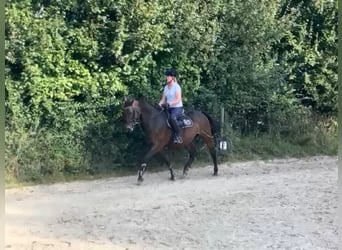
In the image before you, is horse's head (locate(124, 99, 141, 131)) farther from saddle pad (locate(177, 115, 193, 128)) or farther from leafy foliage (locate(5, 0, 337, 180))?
leafy foliage (locate(5, 0, 337, 180))

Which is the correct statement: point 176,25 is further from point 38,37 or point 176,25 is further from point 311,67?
point 311,67

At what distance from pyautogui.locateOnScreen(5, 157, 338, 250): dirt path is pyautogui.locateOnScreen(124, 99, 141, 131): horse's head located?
0.82 m

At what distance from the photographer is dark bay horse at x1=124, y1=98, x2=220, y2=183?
8.10 metres

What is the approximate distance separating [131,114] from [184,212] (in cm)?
212

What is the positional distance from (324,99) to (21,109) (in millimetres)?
5719

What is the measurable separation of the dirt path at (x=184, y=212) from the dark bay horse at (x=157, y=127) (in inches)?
12.3

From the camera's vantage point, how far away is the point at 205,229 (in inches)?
217

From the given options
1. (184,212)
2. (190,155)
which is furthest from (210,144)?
(184,212)

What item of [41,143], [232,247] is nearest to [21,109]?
[41,143]

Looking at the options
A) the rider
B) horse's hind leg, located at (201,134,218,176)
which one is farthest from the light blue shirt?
horse's hind leg, located at (201,134,218,176)

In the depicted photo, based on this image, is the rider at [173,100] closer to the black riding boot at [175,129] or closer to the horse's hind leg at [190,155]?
the black riding boot at [175,129]

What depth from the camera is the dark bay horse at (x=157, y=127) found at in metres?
8.10

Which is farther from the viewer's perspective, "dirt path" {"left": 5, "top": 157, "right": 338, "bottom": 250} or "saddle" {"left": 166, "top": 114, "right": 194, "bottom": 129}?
"saddle" {"left": 166, "top": 114, "right": 194, "bottom": 129}

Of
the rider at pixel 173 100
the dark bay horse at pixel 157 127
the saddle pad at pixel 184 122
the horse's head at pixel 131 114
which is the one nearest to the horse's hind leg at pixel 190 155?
the dark bay horse at pixel 157 127
